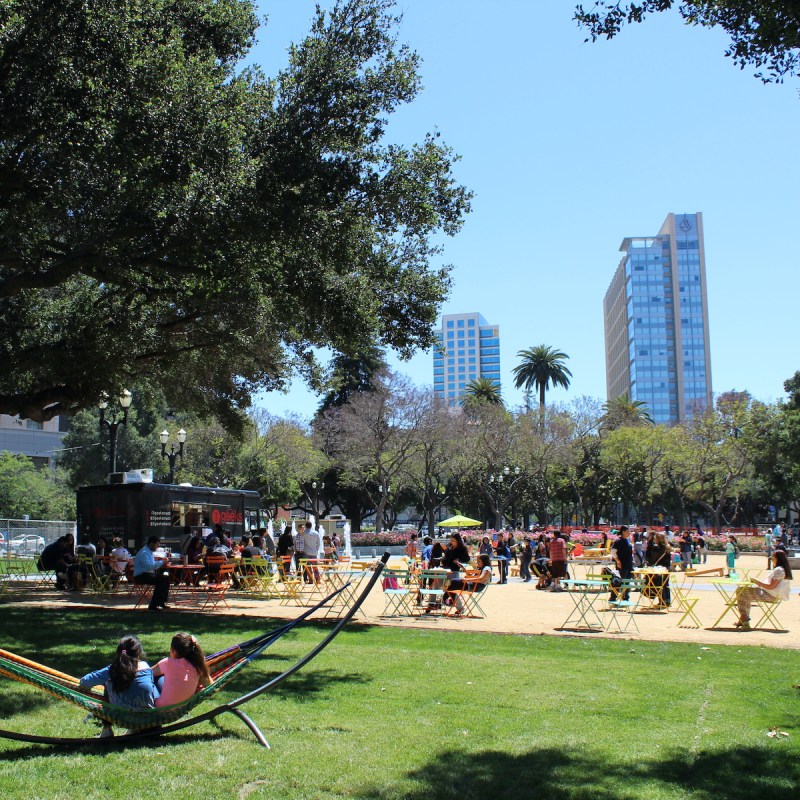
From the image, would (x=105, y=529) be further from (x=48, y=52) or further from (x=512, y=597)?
(x=48, y=52)

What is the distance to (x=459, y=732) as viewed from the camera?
6535 mm

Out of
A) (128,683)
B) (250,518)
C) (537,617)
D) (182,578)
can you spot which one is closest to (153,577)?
(182,578)

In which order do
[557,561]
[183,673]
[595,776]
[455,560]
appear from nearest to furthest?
[595,776] → [183,673] → [455,560] → [557,561]

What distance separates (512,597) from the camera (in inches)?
759

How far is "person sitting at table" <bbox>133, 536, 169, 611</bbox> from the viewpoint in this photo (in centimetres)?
1475

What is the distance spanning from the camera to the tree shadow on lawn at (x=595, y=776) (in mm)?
5113

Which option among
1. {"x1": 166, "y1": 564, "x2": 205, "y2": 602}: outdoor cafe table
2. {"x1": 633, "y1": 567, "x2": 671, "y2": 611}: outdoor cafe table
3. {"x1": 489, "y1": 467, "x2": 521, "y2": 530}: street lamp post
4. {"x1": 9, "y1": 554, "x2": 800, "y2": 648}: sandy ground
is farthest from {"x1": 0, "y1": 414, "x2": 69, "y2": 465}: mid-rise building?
{"x1": 633, "y1": 567, "x2": 671, "y2": 611}: outdoor cafe table

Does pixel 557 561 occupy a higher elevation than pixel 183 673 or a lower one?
lower

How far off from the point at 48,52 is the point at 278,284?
4294 mm

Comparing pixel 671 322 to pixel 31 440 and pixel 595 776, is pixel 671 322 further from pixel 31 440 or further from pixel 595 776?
pixel 595 776

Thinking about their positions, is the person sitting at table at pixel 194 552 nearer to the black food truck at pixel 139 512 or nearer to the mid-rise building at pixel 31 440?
the black food truck at pixel 139 512

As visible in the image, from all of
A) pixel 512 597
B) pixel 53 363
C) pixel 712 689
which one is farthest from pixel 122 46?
pixel 512 597

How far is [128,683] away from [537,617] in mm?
10271

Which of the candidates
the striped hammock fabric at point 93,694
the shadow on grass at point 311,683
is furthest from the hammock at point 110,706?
the shadow on grass at point 311,683
